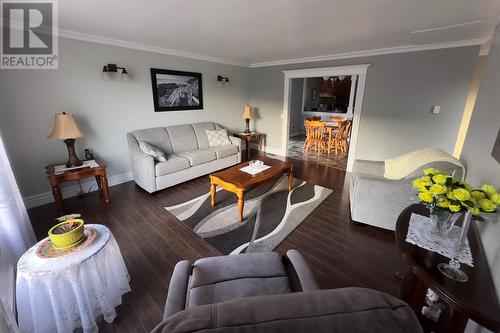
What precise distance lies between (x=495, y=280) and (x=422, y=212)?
1.92 feet

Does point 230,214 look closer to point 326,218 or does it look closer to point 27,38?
point 326,218

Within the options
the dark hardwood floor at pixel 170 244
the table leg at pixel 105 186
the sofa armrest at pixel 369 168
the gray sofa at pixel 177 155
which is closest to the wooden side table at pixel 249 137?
the gray sofa at pixel 177 155

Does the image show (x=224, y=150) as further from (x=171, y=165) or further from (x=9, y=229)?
(x=9, y=229)

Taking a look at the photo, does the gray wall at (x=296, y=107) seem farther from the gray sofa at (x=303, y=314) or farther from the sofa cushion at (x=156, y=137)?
the gray sofa at (x=303, y=314)

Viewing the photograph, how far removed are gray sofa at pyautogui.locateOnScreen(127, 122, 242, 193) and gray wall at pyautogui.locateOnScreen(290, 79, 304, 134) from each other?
4.03 meters

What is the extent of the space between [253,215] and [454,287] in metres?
2.02

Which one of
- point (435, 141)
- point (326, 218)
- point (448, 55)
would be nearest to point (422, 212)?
point (326, 218)

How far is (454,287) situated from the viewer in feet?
2.98

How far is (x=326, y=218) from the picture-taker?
8.86 ft

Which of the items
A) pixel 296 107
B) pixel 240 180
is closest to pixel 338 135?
pixel 296 107

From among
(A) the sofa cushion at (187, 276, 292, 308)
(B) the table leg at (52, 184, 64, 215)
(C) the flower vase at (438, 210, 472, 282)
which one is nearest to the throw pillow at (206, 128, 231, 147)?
(B) the table leg at (52, 184, 64, 215)

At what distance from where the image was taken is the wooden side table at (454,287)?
83 centimetres

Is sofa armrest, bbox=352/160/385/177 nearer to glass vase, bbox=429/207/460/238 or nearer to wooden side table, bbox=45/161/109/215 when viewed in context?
glass vase, bbox=429/207/460/238

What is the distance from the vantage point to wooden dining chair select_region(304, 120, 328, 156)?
18.2ft
